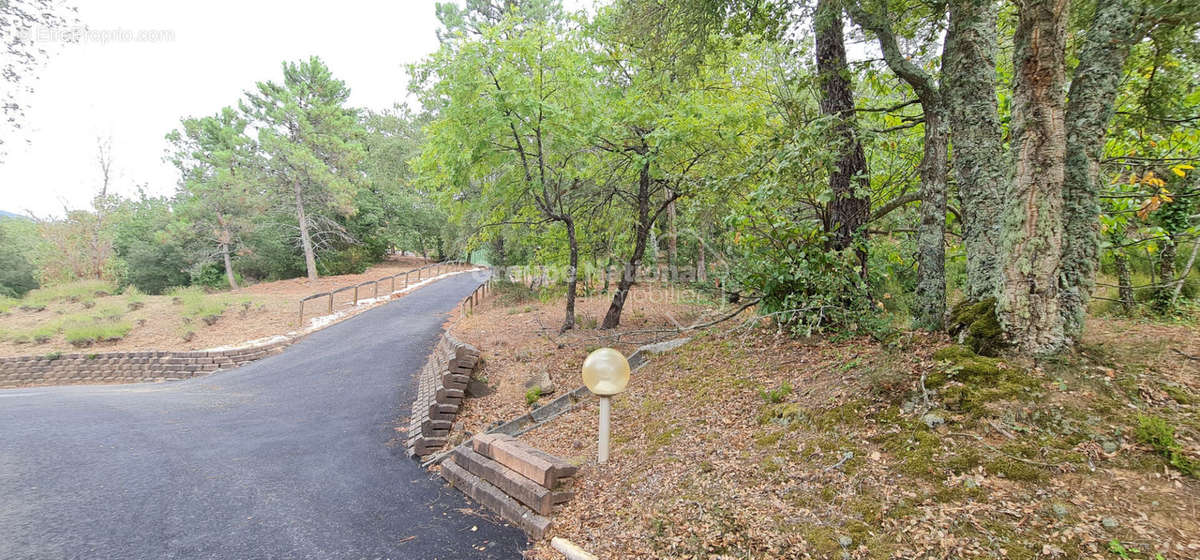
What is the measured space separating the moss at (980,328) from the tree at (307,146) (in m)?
23.2

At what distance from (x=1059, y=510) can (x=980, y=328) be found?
139 centimetres

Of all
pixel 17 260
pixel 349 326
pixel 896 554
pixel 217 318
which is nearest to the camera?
pixel 896 554

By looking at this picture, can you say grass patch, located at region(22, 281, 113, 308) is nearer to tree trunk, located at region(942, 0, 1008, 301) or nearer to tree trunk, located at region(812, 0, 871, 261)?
tree trunk, located at region(812, 0, 871, 261)

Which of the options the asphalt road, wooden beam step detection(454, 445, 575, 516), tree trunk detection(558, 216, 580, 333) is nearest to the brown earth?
the asphalt road

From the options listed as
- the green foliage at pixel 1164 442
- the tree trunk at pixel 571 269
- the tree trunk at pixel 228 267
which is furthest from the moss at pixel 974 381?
the tree trunk at pixel 228 267

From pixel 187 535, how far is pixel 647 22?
6.92 meters

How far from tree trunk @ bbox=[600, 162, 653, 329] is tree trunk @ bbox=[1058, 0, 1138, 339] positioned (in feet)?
19.0

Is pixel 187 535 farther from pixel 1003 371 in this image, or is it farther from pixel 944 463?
pixel 1003 371

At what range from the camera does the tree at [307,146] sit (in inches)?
814

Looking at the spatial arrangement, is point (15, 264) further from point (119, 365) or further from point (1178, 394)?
point (1178, 394)

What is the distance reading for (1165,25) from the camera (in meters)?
3.00

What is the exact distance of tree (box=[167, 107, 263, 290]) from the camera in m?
20.9

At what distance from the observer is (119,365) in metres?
11.6

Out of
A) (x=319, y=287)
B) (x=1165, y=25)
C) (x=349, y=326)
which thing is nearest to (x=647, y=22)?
(x=1165, y=25)
